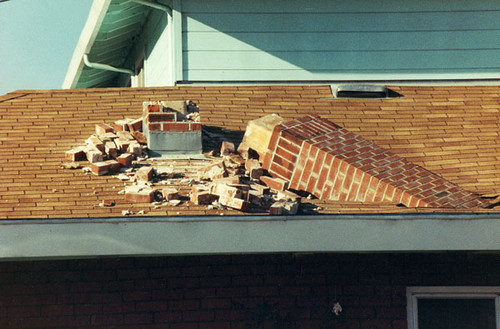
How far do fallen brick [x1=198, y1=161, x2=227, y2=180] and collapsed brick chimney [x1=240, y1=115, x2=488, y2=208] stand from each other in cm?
56

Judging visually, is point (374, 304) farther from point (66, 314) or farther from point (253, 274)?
point (66, 314)

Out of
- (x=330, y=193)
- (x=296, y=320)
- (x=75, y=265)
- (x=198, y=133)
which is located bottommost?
(x=296, y=320)

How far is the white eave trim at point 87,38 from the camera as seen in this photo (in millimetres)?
11633

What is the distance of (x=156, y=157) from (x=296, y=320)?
2.13 meters

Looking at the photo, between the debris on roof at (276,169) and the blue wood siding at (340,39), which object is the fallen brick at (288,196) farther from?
the blue wood siding at (340,39)

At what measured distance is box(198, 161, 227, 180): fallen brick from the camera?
7.22 m

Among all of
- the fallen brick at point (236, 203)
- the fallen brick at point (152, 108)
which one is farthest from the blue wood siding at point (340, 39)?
the fallen brick at point (236, 203)

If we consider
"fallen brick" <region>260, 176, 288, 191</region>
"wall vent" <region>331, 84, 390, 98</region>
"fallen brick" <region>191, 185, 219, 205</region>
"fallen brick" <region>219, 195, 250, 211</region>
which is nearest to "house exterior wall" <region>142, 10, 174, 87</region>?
"wall vent" <region>331, 84, 390, 98</region>

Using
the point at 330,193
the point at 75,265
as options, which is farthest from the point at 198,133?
the point at 75,265

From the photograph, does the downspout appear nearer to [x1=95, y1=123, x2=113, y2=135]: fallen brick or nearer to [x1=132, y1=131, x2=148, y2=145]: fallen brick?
[x1=95, y1=123, x2=113, y2=135]: fallen brick

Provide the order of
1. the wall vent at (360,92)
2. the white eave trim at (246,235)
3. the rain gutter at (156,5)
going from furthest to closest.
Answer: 1. the rain gutter at (156,5)
2. the wall vent at (360,92)
3. the white eave trim at (246,235)

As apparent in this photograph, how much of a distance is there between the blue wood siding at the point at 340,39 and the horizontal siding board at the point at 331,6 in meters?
0.01

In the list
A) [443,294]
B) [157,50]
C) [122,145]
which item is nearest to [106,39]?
[157,50]

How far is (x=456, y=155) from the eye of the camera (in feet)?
28.2
